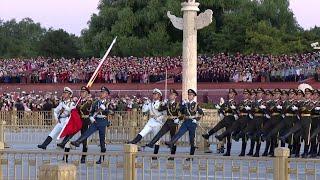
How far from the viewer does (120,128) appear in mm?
21484

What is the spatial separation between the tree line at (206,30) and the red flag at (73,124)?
31202 mm

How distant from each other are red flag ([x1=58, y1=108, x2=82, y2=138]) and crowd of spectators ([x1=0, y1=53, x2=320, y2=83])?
20.8 metres

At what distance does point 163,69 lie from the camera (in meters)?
42.8

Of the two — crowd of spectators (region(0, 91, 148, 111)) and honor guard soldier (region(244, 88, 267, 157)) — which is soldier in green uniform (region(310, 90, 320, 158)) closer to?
honor guard soldier (region(244, 88, 267, 157))

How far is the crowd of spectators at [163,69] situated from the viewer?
126ft

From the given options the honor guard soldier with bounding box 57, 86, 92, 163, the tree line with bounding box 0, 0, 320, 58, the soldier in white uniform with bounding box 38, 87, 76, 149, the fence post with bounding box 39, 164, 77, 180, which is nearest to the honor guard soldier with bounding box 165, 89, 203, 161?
the honor guard soldier with bounding box 57, 86, 92, 163

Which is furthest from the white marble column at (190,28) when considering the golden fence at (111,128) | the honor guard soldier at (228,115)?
the honor guard soldier at (228,115)

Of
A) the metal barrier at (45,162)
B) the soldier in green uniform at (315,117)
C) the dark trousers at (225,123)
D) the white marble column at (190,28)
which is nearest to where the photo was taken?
the metal barrier at (45,162)

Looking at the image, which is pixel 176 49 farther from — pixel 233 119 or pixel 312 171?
pixel 312 171

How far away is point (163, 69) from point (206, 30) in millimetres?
11999

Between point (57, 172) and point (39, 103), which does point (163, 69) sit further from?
point (57, 172)

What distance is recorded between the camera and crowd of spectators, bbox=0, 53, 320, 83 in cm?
3831

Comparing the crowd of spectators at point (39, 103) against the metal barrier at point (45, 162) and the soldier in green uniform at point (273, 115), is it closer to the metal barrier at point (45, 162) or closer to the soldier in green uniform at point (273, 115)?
the soldier in green uniform at point (273, 115)

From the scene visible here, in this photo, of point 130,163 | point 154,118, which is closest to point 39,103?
point 154,118
